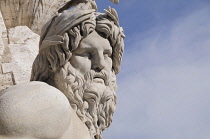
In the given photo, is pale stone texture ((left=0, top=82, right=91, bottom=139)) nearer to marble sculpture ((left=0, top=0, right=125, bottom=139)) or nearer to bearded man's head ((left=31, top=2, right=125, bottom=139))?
marble sculpture ((left=0, top=0, right=125, bottom=139))

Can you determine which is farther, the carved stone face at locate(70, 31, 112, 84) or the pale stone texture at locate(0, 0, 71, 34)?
the pale stone texture at locate(0, 0, 71, 34)

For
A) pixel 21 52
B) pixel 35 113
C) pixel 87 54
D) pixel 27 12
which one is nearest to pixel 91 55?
→ pixel 87 54

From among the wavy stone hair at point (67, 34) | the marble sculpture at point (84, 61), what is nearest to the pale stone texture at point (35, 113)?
the marble sculpture at point (84, 61)

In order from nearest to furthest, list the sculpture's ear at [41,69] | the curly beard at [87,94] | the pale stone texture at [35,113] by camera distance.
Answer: the pale stone texture at [35,113], the curly beard at [87,94], the sculpture's ear at [41,69]

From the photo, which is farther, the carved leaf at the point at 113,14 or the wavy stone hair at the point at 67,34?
the carved leaf at the point at 113,14

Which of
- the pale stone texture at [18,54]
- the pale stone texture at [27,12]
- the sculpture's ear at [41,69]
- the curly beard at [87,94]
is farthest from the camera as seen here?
the pale stone texture at [27,12]

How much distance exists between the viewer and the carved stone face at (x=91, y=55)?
174 inches

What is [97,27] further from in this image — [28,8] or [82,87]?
[28,8]

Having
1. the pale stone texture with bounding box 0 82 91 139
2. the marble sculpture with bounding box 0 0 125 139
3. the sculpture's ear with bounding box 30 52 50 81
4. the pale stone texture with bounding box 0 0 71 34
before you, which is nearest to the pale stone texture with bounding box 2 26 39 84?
the pale stone texture with bounding box 0 0 71 34

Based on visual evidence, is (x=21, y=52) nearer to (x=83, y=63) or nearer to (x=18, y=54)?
(x=18, y=54)

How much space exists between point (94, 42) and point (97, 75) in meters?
0.27

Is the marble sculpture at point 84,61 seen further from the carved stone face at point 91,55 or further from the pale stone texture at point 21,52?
the pale stone texture at point 21,52

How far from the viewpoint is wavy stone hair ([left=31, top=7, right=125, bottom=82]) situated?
4402mm

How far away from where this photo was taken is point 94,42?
4465mm
